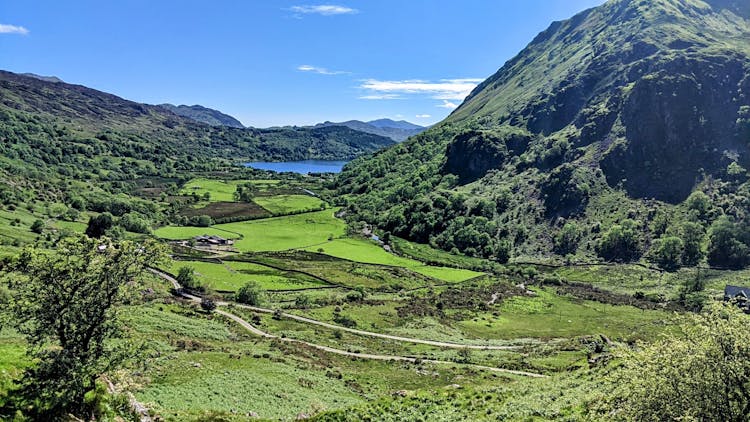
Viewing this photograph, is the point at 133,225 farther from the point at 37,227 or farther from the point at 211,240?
the point at 211,240

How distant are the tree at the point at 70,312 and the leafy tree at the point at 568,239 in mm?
175570

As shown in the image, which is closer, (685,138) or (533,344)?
(533,344)

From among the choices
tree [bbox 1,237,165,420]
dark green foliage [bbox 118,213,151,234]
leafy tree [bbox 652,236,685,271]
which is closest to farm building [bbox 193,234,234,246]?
dark green foliage [bbox 118,213,151,234]

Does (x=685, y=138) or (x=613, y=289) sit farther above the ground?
(x=685, y=138)

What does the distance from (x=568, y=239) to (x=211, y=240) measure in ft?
456

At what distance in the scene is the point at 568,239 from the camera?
182m

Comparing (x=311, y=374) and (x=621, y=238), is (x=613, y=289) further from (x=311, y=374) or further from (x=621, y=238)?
(x=311, y=374)

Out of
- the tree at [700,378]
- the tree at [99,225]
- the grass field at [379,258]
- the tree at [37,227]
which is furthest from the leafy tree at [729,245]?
the tree at [37,227]

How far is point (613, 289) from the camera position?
468ft

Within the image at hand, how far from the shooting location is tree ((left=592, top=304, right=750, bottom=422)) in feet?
78.1

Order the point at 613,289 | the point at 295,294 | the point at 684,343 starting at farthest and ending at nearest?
1. the point at 613,289
2. the point at 295,294
3. the point at 684,343

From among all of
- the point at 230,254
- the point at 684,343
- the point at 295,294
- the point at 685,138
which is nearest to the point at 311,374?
the point at 684,343

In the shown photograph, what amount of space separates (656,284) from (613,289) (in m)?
14.0

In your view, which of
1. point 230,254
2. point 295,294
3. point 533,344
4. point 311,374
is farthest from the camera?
point 230,254
